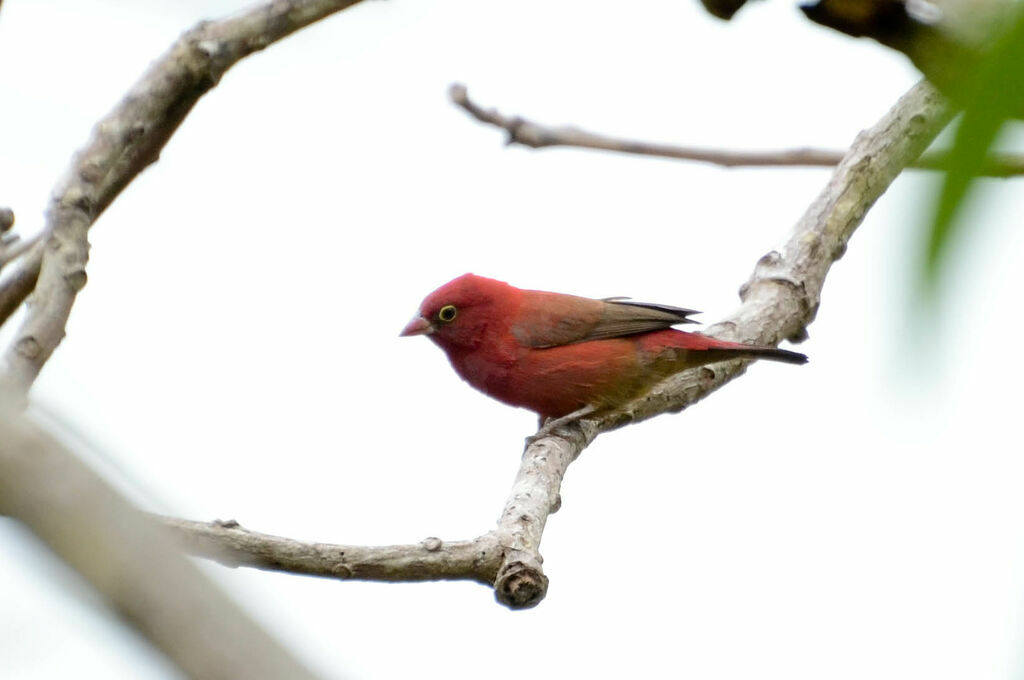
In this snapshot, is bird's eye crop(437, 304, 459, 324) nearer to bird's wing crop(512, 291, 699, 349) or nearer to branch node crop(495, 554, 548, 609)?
bird's wing crop(512, 291, 699, 349)

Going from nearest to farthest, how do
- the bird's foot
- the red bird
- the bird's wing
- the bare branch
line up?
the bare branch → the bird's foot → the red bird → the bird's wing

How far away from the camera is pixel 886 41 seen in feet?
2.76

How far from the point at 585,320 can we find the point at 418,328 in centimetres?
105

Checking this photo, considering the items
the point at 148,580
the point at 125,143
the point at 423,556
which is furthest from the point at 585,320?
the point at 148,580

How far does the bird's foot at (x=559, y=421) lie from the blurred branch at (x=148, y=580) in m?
4.97

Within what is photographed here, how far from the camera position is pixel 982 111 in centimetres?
67

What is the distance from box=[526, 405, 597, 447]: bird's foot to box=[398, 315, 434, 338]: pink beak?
1.00m

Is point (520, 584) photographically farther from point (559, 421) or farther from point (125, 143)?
point (559, 421)

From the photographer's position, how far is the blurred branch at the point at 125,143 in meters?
2.83

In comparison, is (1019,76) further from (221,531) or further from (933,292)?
(221,531)

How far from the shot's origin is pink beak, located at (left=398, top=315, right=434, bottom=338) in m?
6.79

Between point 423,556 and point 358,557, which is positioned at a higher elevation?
point 423,556

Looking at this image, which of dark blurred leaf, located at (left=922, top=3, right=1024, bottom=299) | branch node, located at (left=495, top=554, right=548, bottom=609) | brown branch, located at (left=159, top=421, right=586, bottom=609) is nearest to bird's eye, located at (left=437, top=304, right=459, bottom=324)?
brown branch, located at (left=159, top=421, right=586, bottom=609)

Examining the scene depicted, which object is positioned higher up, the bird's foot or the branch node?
the bird's foot
